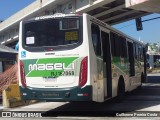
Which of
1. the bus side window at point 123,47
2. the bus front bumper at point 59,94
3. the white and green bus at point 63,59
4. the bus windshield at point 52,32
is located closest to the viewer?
the bus front bumper at point 59,94

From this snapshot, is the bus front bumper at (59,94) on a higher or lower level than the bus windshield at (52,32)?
lower

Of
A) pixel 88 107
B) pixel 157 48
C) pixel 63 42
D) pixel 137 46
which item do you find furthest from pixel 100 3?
pixel 157 48

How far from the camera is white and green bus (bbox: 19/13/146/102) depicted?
11.2 m

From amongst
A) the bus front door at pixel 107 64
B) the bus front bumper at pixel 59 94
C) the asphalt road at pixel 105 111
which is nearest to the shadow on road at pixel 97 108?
the asphalt road at pixel 105 111

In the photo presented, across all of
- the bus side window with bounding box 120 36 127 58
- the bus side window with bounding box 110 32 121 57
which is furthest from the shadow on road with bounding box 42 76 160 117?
the bus side window with bounding box 120 36 127 58

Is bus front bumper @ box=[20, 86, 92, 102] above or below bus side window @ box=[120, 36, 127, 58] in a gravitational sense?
below

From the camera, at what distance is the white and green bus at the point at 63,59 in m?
11.2

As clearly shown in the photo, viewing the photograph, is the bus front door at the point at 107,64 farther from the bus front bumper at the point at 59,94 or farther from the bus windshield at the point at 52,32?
the bus front bumper at the point at 59,94

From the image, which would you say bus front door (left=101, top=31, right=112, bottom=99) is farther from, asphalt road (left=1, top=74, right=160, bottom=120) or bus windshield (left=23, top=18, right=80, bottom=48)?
bus windshield (left=23, top=18, right=80, bottom=48)

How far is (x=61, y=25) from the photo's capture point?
11.8 m

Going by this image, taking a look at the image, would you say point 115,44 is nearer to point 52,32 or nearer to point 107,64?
point 107,64

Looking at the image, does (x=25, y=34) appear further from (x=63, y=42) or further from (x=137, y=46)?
(x=137, y=46)

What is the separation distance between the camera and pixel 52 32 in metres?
11.8

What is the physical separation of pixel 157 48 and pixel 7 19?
14458cm
